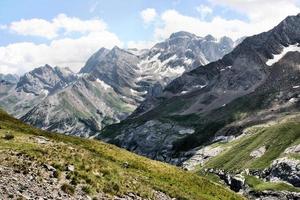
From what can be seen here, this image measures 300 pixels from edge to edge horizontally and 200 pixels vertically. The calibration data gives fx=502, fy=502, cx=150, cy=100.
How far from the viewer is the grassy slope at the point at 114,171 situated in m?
39.1

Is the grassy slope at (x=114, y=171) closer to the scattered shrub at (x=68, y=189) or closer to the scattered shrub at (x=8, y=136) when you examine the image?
the scattered shrub at (x=8, y=136)

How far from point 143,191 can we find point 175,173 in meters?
11.8

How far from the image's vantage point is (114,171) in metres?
42.7

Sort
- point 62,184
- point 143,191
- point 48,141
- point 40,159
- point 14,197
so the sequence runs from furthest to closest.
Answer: point 48,141 < point 143,191 < point 40,159 < point 62,184 < point 14,197

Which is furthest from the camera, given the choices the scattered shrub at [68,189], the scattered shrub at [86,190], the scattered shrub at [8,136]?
the scattered shrub at [8,136]

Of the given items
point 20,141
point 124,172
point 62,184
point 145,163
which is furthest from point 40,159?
point 145,163

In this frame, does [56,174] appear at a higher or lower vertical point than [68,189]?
higher

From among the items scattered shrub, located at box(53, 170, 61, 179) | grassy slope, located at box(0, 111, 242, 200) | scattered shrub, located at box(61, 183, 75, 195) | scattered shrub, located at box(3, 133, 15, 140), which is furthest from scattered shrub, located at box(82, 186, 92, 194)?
scattered shrub, located at box(3, 133, 15, 140)

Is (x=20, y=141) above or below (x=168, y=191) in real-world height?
above

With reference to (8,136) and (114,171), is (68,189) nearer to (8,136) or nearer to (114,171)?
(114,171)

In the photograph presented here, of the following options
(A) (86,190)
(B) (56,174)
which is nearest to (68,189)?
(A) (86,190)

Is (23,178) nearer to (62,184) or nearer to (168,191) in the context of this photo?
(62,184)

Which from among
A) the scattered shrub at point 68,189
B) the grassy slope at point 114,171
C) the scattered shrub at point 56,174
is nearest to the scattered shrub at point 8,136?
the grassy slope at point 114,171

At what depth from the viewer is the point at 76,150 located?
1826 inches
